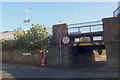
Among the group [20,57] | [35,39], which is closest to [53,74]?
[35,39]

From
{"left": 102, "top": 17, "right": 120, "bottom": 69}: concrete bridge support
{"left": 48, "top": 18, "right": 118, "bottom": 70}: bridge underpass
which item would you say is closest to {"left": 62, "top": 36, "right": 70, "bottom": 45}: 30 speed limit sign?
{"left": 48, "top": 18, "right": 118, "bottom": 70}: bridge underpass

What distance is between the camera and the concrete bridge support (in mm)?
18000

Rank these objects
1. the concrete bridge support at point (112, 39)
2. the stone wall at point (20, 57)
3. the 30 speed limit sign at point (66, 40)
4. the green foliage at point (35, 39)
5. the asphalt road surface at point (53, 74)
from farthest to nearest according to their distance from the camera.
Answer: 1. the stone wall at point (20, 57)
2. the green foliage at point (35, 39)
3. the 30 speed limit sign at point (66, 40)
4. the concrete bridge support at point (112, 39)
5. the asphalt road surface at point (53, 74)

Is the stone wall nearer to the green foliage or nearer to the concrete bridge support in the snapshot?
the green foliage

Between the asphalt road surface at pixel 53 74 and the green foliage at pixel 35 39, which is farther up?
the green foliage at pixel 35 39

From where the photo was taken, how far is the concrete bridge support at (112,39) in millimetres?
18000

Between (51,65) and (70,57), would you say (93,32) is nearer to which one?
(70,57)

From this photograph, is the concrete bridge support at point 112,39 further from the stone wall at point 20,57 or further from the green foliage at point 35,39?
the stone wall at point 20,57

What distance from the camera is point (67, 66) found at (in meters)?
20.8

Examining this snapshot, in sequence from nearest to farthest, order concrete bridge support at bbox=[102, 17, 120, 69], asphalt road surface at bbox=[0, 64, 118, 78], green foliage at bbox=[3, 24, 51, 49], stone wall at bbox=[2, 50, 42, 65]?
1. asphalt road surface at bbox=[0, 64, 118, 78]
2. concrete bridge support at bbox=[102, 17, 120, 69]
3. green foliage at bbox=[3, 24, 51, 49]
4. stone wall at bbox=[2, 50, 42, 65]

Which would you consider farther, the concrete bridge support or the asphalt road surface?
the concrete bridge support

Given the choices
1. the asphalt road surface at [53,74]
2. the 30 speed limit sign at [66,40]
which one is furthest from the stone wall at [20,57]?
the asphalt road surface at [53,74]

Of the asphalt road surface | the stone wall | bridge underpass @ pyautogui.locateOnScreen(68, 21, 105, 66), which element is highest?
bridge underpass @ pyautogui.locateOnScreen(68, 21, 105, 66)

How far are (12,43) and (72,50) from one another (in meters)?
11.1
